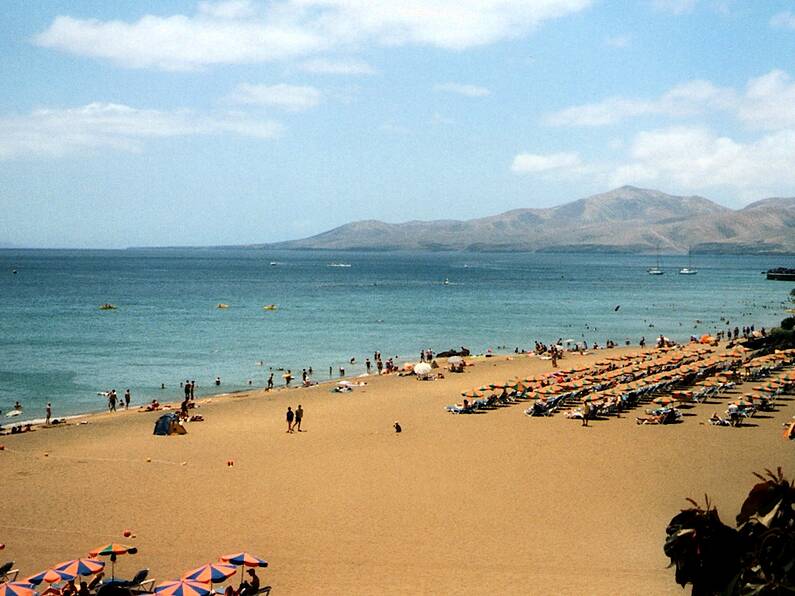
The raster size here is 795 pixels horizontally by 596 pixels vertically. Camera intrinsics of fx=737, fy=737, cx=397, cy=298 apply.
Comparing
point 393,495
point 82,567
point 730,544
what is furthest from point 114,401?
point 730,544

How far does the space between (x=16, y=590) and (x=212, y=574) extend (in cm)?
265

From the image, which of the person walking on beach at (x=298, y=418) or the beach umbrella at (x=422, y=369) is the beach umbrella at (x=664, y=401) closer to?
the person walking on beach at (x=298, y=418)

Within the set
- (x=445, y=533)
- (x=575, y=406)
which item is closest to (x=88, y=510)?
Answer: (x=445, y=533)

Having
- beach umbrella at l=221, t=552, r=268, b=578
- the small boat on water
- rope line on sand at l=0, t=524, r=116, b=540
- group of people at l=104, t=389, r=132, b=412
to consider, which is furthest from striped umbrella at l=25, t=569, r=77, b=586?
the small boat on water

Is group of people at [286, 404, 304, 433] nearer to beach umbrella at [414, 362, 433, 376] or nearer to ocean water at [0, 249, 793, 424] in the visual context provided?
ocean water at [0, 249, 793, 424]

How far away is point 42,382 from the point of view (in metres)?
38.1

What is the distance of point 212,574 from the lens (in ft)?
36.2

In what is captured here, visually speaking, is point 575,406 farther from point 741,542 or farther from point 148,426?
point 741,542

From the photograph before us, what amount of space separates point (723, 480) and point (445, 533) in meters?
7.55

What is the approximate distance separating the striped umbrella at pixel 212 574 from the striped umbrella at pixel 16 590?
2103mm

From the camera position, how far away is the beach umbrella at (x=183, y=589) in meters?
10.2

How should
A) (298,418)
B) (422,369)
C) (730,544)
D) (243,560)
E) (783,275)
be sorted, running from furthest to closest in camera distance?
(783,275) < (422,369) < (298,418) < (243,560) < (730,544)

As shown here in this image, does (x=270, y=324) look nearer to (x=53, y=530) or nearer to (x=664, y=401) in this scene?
(x=664, y=401)

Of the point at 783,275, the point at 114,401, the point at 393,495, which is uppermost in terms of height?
the point at 783,275
